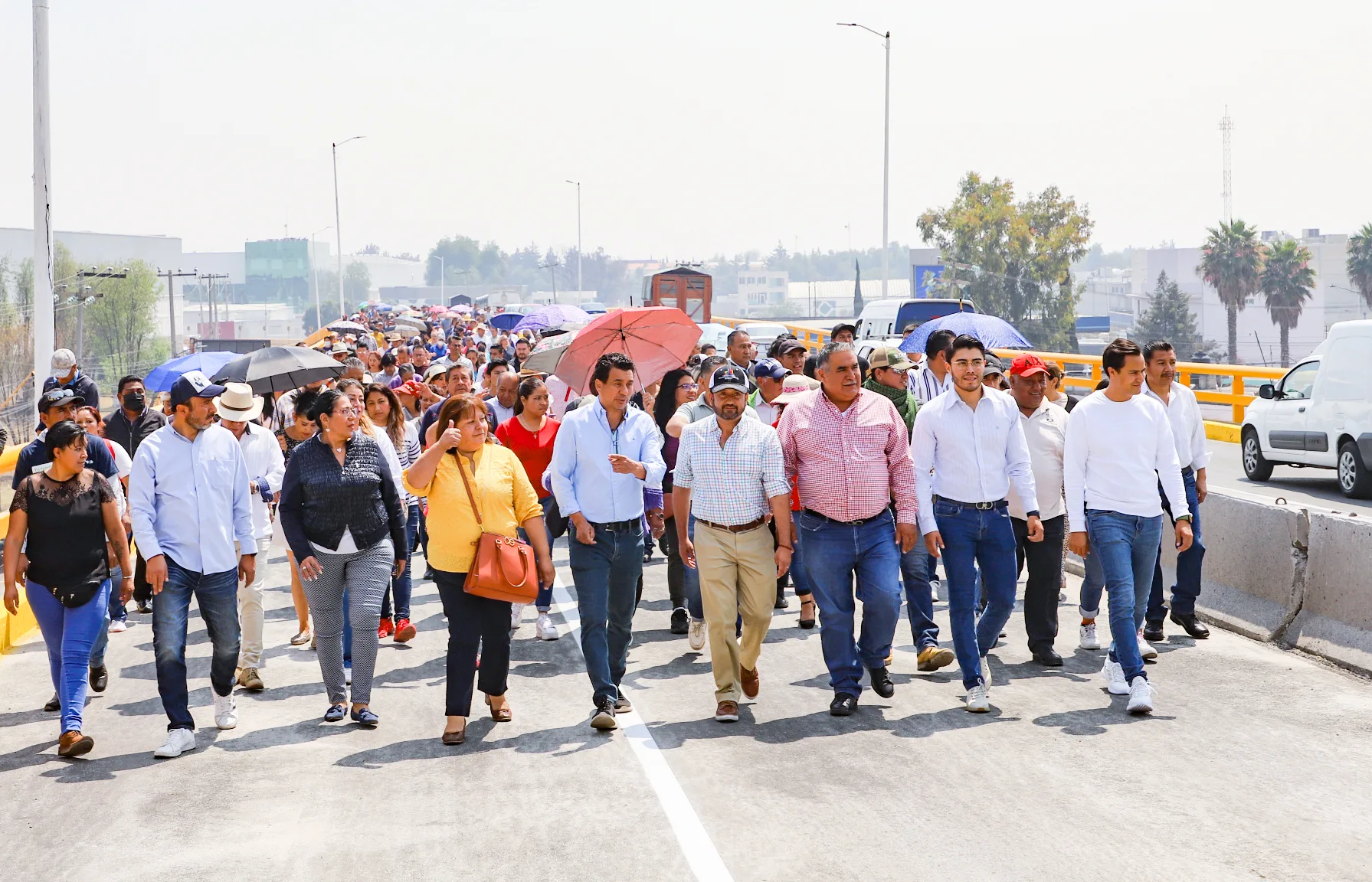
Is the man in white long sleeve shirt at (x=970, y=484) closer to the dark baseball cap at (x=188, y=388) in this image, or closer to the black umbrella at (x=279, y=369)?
the dark baseball cap at (x=188, y=388)

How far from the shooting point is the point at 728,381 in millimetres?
7723

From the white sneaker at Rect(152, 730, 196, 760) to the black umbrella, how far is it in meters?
6.74

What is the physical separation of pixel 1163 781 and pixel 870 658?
6.75ft

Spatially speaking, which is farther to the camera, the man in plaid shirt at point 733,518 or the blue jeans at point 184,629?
the man in plaid shirt at point 733,518

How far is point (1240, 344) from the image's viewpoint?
340 ft

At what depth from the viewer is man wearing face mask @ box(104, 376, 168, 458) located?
11.8 m

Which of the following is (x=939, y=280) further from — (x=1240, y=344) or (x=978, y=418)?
(x=978, y=418)

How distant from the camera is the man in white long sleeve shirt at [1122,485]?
793cm

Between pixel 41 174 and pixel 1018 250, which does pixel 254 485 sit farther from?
pixel 1018 250

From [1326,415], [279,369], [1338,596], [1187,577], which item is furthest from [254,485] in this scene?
[1326,415]

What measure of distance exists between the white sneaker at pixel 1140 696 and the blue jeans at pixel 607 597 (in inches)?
103

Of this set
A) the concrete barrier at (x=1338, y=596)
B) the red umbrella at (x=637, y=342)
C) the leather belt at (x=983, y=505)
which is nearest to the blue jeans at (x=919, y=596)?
the leather belt at (x=983, y=505)

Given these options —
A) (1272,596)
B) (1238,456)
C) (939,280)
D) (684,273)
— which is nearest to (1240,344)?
(939,280)

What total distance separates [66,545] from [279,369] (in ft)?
21.2
